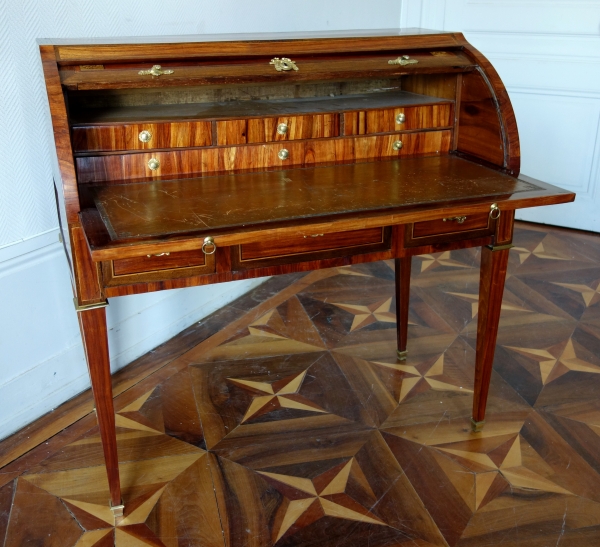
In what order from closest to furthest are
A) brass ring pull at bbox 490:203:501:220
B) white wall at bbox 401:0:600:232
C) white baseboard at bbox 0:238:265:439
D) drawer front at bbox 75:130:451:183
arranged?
brass ring pull at bbox 490:203:501:220, drawer front at bbox 75:130:451:183, white baseboard at bbox 0:238:265:439, white wall at bbox 401:0:600:232

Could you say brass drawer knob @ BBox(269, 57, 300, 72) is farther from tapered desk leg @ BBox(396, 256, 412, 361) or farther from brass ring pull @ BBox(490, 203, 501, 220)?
tapered desk leg @ BBox(396, 256, 412, 361)

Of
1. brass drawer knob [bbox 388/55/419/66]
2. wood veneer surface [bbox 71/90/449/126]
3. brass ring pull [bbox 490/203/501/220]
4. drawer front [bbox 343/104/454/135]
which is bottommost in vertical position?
brass ring pull [bbox 490/203/501/220]

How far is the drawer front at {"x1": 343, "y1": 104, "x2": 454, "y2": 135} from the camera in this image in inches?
82.2

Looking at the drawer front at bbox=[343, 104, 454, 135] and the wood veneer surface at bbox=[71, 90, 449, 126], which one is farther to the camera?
the drawer front at bbox=[343, 104, 454, 135]

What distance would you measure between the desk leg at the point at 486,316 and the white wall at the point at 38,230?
1.33m

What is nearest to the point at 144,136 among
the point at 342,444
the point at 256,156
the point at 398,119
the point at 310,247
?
the point at 256,156

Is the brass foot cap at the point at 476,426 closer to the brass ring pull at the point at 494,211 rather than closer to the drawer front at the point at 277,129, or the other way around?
the brass ring pull at the point at 494,211

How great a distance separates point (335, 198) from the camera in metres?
1.75

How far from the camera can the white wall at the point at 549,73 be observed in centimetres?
384

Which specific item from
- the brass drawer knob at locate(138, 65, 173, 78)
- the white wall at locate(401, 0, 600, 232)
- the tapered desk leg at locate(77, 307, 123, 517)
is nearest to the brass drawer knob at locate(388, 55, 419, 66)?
the brass drawer knob at locate(138, 65, 173, 78)

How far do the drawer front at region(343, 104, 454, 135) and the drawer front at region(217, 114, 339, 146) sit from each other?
0.20ft

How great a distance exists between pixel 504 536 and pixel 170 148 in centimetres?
142

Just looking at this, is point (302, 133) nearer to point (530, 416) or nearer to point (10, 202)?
point (10, 202)

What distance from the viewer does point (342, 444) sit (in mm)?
2207
